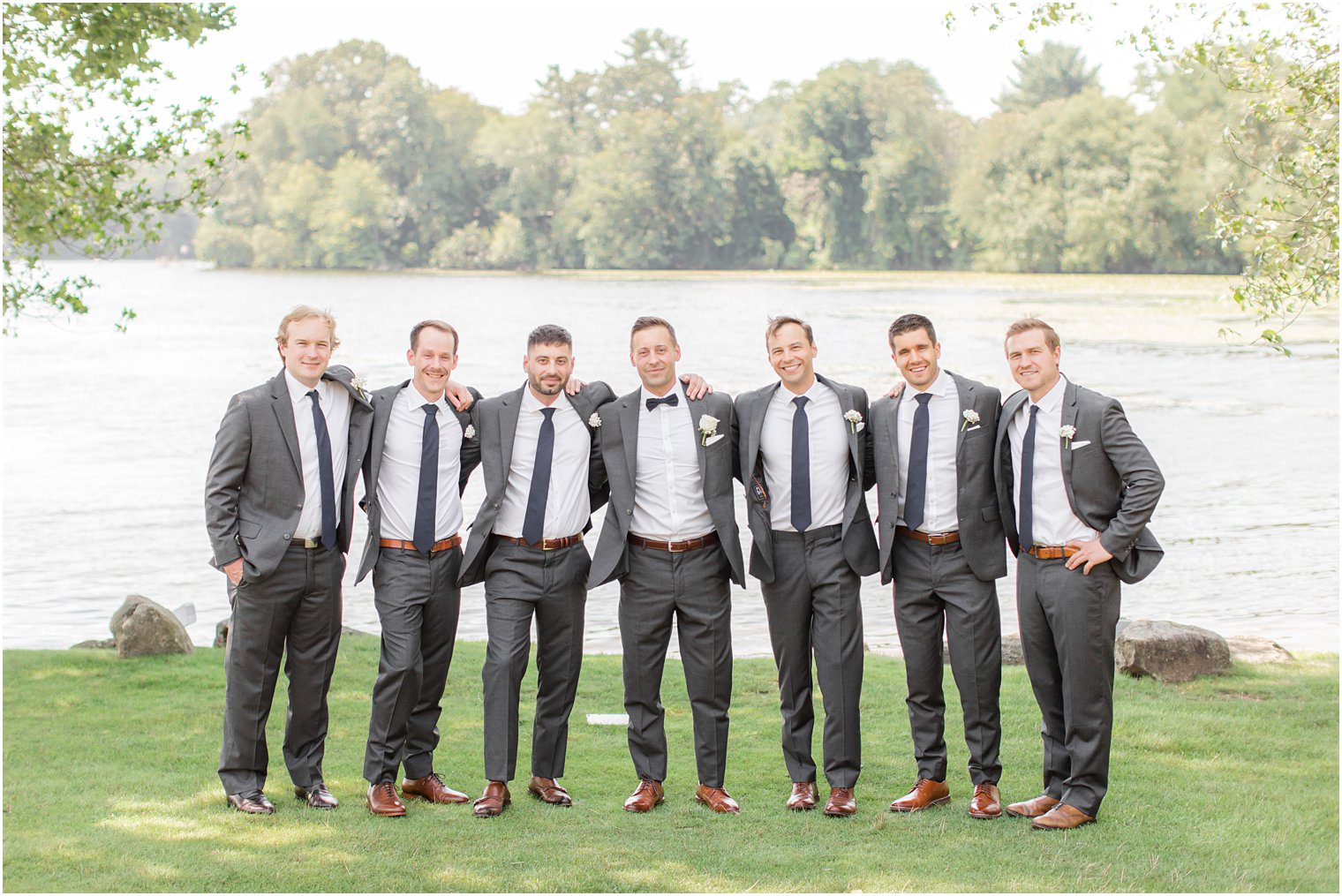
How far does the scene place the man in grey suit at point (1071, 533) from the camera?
18.7 feet

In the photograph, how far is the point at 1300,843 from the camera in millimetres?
5660

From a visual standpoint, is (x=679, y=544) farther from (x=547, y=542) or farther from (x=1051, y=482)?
(x=1051, y=482)

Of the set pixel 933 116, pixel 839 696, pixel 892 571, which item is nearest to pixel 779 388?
pixel 892 571

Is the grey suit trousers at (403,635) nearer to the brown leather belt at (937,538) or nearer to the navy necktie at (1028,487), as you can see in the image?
the brown leather belt at (937,538)

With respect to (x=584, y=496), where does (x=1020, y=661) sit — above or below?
below

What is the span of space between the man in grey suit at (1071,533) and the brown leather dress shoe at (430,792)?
2.59 metres

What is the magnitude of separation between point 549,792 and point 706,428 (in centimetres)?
189

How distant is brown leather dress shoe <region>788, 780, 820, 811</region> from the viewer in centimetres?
611

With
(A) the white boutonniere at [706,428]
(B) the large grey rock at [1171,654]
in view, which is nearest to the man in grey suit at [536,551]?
(A) the white boutonniere at [706,428]

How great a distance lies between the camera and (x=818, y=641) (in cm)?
612

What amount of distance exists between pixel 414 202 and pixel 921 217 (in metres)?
→ 35.6

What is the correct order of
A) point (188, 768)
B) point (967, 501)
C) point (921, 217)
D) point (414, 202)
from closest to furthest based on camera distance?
1. point (967, 501)
2. point (188, 768)
3. point (921, 217)
4. point (414, 202)

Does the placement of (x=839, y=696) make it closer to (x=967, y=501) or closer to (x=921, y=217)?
(x=967, y=501)

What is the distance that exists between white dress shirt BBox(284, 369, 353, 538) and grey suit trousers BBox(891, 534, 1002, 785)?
262cm
